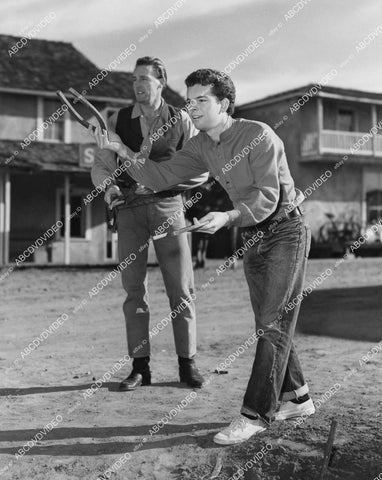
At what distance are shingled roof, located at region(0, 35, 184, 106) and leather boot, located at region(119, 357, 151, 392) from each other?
19.2 metres

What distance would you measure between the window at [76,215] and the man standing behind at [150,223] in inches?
732

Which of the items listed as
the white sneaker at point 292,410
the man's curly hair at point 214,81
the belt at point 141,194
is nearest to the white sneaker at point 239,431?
the white sneaker at point 292,410

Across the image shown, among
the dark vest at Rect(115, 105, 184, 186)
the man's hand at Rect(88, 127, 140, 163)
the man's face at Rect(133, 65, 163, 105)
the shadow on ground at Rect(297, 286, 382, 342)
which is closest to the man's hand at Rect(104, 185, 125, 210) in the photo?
the dark vest at Rect(115, 105, 184, 186)

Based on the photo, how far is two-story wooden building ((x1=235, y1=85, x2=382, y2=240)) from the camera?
29.5m

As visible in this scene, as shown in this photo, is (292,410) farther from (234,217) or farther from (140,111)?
(140,111)

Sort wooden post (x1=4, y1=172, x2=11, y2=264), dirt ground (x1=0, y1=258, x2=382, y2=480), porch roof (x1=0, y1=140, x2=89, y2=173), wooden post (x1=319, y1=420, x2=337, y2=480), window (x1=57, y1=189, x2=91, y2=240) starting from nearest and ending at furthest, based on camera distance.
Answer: wooden post (x1=319, y1=420, x2=337, y2=480)
dirt ground (x1=0, y1=258, x2=382, y2=480)
wooden post (x1=4, y1=172, x2=11, y2=264)
porch roof (x1=0, y1=140, x2=89, y2=173)
window (x1=57, y1=189, x2=91, y2=240)

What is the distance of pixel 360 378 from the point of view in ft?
18.0

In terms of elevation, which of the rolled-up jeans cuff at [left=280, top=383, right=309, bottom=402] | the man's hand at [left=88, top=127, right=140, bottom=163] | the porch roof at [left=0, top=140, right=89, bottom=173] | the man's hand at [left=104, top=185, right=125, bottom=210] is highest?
the porch roof at [left=0, top=140, right=89, bottom=173]

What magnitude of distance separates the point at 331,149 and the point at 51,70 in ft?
39.3

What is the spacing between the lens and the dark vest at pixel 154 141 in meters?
5.09

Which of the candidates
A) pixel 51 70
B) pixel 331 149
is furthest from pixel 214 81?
pixel 331 149

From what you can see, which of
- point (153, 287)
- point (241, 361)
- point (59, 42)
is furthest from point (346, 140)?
point (241, 361)

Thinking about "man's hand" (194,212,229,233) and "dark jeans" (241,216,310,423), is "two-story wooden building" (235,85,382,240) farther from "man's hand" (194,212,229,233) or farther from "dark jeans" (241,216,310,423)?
"man's hand" (194,212,229,233)

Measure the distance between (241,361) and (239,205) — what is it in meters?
3.04
